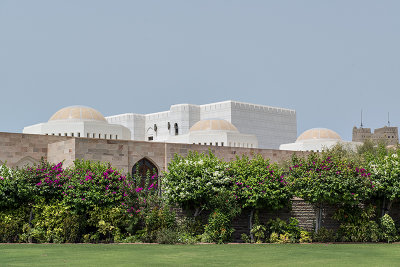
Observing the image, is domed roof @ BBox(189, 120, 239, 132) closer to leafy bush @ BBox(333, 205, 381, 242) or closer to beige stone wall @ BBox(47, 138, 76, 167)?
beige stone wall @ BBox(47, 138, 76, 167)

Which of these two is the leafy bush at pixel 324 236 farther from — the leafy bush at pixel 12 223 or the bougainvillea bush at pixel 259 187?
the leafy bush at pixel 12 223

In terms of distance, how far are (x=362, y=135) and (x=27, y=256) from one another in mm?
129861

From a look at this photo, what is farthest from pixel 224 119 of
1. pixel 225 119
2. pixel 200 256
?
pixel 200 256

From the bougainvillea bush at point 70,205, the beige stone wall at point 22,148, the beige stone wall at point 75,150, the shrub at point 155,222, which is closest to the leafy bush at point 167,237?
the shrub at point 155,222

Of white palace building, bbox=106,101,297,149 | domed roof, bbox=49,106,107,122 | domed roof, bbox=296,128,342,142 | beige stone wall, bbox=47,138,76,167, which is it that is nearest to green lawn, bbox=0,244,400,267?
beige stone wall, bbox=47,138,76,167

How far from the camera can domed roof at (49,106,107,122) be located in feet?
129

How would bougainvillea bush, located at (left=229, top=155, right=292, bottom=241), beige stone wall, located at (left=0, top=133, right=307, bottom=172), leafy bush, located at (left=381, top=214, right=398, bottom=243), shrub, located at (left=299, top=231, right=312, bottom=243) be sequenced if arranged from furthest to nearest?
beige stone wall, located at (left=0, top=133, right=307, bottom=172), leafy bush, located at (left=381, top=214, right=398, bottom=243), shrub, located at (left=299, top=231, right=312, bottom=243), bougainvillea bush, located at (left=229, top=155, right=292, bottom=241)

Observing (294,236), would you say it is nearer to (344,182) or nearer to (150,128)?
(344,182)

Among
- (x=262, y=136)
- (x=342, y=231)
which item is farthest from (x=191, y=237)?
(x=262, y=136)

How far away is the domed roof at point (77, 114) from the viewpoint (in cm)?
3942

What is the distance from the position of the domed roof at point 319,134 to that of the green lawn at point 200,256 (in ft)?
113

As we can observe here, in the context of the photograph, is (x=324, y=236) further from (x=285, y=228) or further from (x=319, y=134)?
(x=319, y=134)

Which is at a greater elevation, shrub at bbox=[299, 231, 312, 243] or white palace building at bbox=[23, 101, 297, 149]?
white palace building at bbox=[23, 101, 297, 149]

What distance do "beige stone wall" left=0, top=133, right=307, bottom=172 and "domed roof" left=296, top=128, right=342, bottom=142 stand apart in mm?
26678
